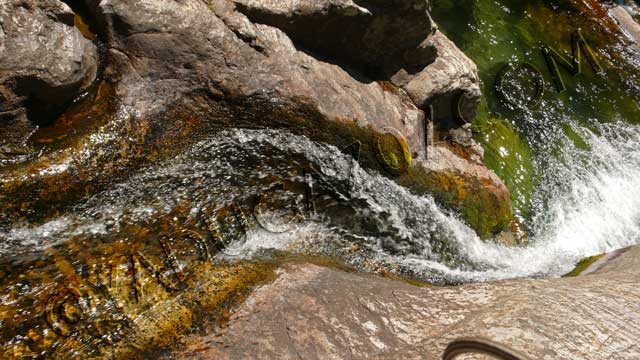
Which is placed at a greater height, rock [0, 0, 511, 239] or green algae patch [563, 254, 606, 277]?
rock [0, 0, 511, 239]

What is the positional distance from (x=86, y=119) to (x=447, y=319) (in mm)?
2845

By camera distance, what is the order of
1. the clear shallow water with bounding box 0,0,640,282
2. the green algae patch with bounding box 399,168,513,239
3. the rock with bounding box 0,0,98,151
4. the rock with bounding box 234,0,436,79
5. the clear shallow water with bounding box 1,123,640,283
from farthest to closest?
1. the green algae patch with bounding box 399,168,513,239
2. the rock with bounding box 234,0,436,79
3. the clear shallow water with bounding box 0,0,640,282
4. the clear shallow water with bounding box 1,123,640,283
5. the rock with bounding box 0,0,98,151

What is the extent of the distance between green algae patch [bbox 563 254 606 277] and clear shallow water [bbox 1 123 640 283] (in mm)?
123

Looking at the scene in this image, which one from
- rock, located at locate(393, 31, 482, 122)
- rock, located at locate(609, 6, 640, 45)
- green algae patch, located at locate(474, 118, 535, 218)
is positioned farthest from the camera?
rock, located at locate(609, 6, 640, 45)

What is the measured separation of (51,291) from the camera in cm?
331

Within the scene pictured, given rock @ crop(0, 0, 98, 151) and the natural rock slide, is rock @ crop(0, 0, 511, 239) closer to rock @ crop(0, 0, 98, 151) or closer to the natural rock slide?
the natural rock slide

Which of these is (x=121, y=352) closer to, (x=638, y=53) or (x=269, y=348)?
(x=269, y=348)

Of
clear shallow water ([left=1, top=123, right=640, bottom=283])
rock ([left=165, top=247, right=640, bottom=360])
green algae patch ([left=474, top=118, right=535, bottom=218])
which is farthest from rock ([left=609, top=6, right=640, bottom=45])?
rock ([left=165, top=247, right=640, bottom=360])

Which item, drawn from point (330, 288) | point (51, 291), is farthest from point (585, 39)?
point (51, 291)

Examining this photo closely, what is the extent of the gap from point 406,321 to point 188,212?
5.78 ft

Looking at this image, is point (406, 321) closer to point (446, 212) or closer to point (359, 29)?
point (446, 212)

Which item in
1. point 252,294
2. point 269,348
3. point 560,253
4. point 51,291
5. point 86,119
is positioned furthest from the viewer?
point 560,253

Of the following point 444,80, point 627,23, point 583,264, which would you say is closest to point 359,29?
point 444,80

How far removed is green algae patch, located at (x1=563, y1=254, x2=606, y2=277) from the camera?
6145mm
